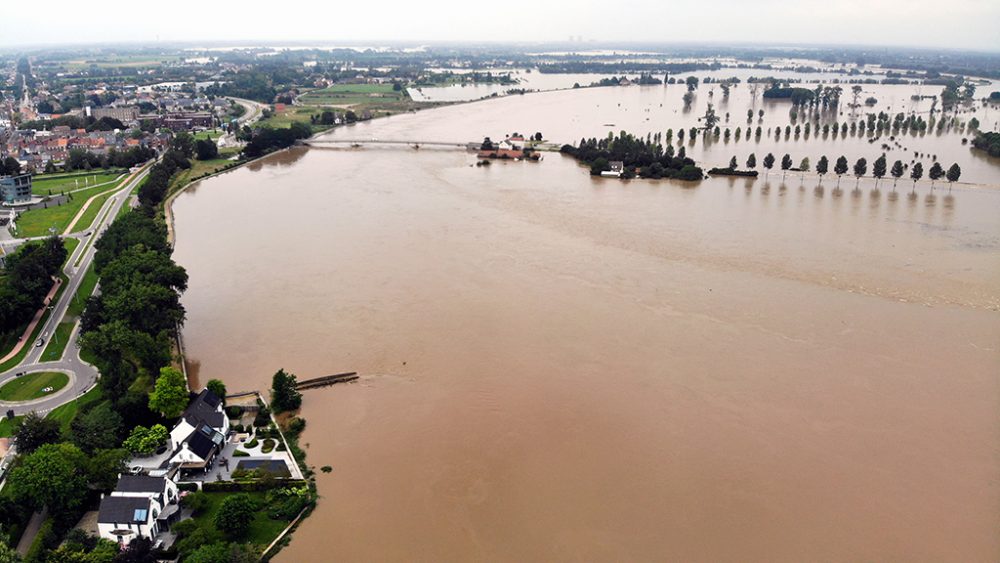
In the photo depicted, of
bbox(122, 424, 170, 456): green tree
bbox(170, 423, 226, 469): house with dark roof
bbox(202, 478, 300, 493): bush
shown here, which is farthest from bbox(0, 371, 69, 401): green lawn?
bbox(202, 478, 300, 493): bush

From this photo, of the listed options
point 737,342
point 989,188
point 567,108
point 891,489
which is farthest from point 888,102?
point 891,489

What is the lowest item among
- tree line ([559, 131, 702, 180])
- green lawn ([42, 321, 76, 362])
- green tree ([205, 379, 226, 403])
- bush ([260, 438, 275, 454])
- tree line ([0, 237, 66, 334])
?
bush ([260, 438, 275, 454])

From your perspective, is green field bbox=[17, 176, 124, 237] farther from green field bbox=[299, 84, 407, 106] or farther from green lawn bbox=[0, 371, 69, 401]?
green field bbox=[299, 84, 407, 106]

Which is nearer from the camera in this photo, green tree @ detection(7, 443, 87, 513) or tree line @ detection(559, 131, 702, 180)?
green tree @ detection(7, 443, 87, 513)

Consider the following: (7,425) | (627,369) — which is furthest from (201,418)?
(627,369)

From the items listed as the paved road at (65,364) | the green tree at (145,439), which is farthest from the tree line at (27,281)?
the green tree at (145,439)

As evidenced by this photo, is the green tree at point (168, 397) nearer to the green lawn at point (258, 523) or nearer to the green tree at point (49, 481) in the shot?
the green tree at point (49, 481)

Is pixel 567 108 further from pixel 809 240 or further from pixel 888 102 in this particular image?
pixel 809 240
